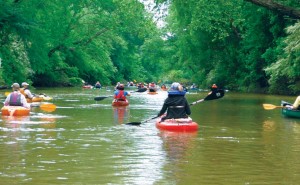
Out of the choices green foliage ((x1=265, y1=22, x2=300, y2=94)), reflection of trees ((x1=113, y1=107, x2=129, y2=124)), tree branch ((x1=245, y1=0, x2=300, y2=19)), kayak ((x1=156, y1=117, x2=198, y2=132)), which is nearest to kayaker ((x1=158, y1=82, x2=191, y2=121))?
kayak ((x1=156, y1=117, x2=198, y2=132))

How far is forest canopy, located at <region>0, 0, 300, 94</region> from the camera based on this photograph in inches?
1328

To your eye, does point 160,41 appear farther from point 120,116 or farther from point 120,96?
point 120,116

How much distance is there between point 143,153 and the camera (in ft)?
40.4

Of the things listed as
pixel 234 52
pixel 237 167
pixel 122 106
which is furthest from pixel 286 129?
pixel 234 52

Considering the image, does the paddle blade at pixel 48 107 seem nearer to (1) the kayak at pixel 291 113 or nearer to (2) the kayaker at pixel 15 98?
(2) the kayaker at pixel 15 98

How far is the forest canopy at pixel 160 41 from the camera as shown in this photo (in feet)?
111

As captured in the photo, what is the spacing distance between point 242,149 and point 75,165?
4.30m

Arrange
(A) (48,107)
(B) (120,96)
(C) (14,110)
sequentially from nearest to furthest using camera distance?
(C) (14,110), (A) (48,107), (B) (120,96)

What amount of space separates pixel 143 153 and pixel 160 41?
62509mm

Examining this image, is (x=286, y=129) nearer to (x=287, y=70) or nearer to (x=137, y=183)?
(x=137, y=183)

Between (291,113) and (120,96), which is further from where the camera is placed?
(120,96)

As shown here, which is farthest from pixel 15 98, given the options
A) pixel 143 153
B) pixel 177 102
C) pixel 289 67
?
pixel 289 67

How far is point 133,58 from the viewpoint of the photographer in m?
86.6

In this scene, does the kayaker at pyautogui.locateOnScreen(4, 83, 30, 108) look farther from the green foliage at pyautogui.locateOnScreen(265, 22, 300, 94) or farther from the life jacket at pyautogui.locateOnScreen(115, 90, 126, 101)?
the green foliage at pyautogui.locateOnScreen(265, 22, 300, 94)
